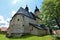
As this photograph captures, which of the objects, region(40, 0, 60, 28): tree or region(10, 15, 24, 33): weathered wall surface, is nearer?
region(40, 0, 60, 28): tree

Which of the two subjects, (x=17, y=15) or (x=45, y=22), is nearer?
(x=45, y=22)

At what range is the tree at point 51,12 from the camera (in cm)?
3907

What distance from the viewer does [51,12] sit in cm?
4022

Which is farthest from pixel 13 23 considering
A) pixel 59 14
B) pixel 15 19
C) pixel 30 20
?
pixel 59 14

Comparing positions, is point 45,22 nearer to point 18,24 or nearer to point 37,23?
point 18,24

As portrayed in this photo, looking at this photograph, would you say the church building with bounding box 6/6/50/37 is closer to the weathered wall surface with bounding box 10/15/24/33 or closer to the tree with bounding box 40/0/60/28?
the weathered wall surface with bounding box 10/15/24/33

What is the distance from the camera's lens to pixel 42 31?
59.5m

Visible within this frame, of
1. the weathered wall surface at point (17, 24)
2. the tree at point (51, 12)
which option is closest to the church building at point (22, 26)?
the weathered wall surface at point (17, 24)

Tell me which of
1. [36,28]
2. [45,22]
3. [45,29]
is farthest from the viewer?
[45,29]

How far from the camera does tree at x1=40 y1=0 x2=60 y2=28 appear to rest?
3907cm

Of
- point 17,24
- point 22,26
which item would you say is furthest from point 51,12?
point 17,24

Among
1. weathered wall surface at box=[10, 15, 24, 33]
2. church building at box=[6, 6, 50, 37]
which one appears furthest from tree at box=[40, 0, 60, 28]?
weathered wall surface at box=[10, 15, 24, 33]

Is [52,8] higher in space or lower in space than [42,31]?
higher

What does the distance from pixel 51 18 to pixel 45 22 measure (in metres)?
2.45
